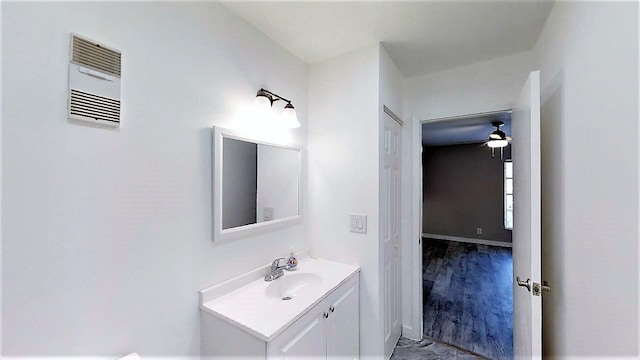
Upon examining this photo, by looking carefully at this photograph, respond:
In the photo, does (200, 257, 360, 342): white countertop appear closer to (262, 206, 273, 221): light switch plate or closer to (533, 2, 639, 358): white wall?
(262, 206, 273, 221): light switch plate

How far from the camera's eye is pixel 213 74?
1.38 m

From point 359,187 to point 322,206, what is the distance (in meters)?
0.35

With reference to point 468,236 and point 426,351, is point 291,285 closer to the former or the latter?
point 426,351

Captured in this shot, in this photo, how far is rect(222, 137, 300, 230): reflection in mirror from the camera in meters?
1.45

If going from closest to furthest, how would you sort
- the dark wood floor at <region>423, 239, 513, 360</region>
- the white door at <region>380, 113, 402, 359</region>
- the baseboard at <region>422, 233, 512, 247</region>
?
1. the white door at <region>380, 113, 402, 359</region>
2. the dark wood floor at <region>423, 239, 513, 360</region>
3. the baseboard at <region>422, 233, 512, 247</region>

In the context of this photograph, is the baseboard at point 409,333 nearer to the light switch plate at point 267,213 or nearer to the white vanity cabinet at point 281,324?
the white vanity cabinet at point 281,324

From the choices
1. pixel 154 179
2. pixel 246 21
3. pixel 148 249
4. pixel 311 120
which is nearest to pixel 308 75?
pixel 311 120

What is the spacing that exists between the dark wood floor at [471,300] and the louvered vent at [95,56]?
287 cm

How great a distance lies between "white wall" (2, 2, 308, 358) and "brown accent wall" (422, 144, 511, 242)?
578cm

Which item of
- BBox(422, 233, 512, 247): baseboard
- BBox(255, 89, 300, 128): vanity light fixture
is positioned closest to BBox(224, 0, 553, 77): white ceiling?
BBox(255, 89, 300, 128): vanity light fixture

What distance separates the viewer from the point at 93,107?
3.07 feet

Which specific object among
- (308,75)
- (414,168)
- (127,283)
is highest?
(308,75)

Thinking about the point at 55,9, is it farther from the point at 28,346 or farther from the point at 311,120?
the point at 311,120

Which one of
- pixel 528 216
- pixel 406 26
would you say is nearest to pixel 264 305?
pixel 528 216
